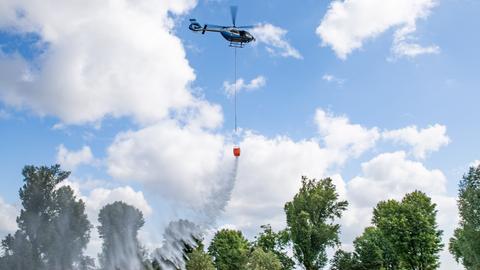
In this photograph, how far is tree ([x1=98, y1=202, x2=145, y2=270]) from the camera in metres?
79.2

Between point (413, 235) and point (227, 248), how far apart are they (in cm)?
3827

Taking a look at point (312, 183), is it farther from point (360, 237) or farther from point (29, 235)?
point (29, 235)

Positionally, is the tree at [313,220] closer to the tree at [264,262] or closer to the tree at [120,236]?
the tree at [264,262]

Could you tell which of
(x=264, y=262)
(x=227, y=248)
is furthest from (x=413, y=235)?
(x=227, y=248)

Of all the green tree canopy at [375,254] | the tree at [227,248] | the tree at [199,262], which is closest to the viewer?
the tree at [199,262]

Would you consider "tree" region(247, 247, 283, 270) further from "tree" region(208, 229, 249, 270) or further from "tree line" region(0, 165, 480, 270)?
"tree" region(208, 229, 249, 270)

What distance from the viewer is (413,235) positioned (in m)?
75.1

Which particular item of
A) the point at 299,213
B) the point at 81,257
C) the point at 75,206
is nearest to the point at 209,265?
the point at 299,213

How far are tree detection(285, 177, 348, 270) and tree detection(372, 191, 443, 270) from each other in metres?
8.17

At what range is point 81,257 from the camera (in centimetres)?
8756

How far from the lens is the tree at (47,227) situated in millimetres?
82438

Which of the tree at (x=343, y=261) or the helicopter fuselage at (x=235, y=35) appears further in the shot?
the tree at (x=343, y=261)

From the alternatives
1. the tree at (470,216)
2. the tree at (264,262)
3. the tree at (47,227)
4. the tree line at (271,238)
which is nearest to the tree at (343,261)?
the tree line at (271,238)

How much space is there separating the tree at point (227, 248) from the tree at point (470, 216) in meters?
42.6
